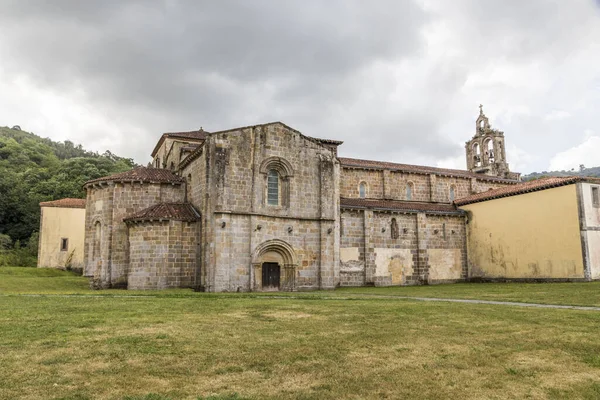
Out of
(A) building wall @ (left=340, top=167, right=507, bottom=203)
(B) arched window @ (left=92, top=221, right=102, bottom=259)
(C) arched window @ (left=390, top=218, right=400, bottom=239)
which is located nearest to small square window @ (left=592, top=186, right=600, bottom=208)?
(A) building wall @ (left=340, top=167, right=507, bottom=203)

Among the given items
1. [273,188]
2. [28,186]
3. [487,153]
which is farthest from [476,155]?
[28,186]

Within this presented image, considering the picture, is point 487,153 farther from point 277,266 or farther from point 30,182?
point 30,182

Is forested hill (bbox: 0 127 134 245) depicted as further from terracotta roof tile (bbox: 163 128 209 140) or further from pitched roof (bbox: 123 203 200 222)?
pitched roof (bbox: 123 203 200 222)

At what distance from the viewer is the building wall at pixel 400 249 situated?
3431cm

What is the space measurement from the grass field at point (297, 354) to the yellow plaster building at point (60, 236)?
38.1 meters

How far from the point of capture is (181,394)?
657 cm

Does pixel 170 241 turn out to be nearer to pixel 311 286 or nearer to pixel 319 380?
pixel 311 286

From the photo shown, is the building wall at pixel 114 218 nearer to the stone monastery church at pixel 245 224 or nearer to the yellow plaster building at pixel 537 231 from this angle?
the stone monastery church at pixel 245 224

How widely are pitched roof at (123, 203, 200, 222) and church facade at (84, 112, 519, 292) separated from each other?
2.4 inches

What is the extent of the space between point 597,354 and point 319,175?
75.2ft

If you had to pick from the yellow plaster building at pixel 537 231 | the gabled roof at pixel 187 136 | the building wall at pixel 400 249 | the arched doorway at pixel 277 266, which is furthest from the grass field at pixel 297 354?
the gabled roof at pixel 187 136

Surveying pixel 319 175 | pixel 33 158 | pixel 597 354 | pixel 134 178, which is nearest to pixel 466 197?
pixel 319 175

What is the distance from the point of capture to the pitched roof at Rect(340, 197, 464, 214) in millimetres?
35688

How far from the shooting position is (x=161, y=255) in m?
27.3
